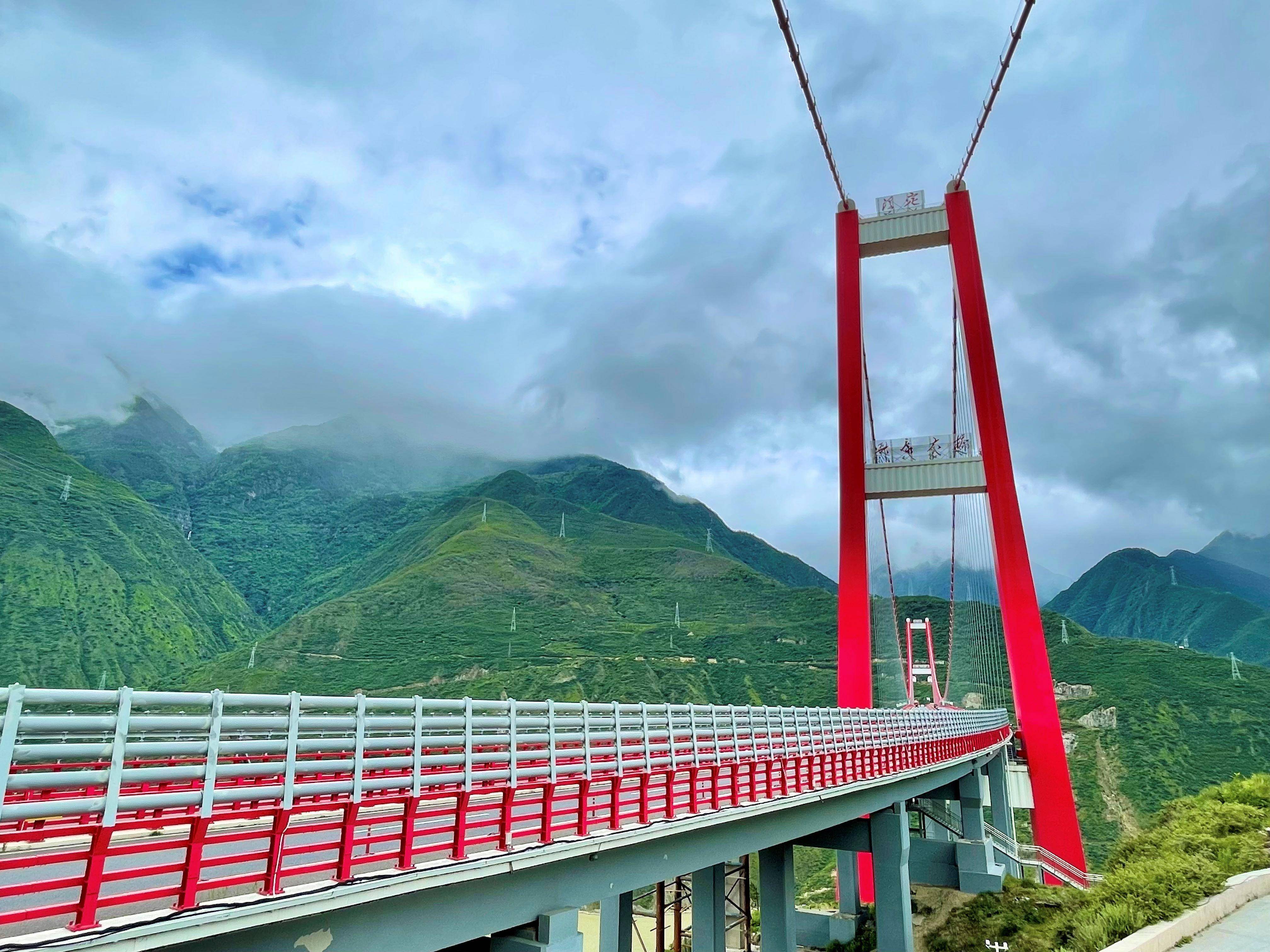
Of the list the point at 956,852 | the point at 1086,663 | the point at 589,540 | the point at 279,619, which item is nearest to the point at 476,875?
the point at 956,852

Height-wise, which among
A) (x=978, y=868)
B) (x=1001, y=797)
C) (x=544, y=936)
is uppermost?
(x=544, y=936)

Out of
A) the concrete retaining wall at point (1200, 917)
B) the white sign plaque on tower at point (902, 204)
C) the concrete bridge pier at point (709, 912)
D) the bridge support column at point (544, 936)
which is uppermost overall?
the white sign plaque on tower at point (902, 204)

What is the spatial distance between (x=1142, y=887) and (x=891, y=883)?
7.35 m

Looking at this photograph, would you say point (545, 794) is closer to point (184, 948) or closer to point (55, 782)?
point (184, 948)

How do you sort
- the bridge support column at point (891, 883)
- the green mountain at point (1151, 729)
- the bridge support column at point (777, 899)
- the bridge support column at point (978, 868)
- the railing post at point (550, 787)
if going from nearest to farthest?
the railing post at point (550, 787), the bridge support column at point (777, 899), the bridge support column at point (891, 883), the bridge support column at point (978, 868), the green mountain at point (1151, 729)

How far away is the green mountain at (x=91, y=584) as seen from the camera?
4063 inches

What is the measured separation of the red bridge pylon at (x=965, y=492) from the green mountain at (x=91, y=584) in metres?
94.3

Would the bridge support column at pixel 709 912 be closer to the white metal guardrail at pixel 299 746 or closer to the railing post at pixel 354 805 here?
the white metal guardrail at pixel 299 746

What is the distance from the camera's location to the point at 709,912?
59.9 ft

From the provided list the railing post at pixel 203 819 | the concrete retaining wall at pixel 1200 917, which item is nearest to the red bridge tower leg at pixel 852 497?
the concrete retaining wall at pixel 1200 917

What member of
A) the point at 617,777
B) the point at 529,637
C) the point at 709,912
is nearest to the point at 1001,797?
the point at 709,912

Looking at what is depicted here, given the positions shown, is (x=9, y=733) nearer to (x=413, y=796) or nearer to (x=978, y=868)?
(x=413, y=796)

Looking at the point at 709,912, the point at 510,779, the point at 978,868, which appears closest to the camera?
the point at 510,779

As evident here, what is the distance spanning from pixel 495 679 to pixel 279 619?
299 ft
